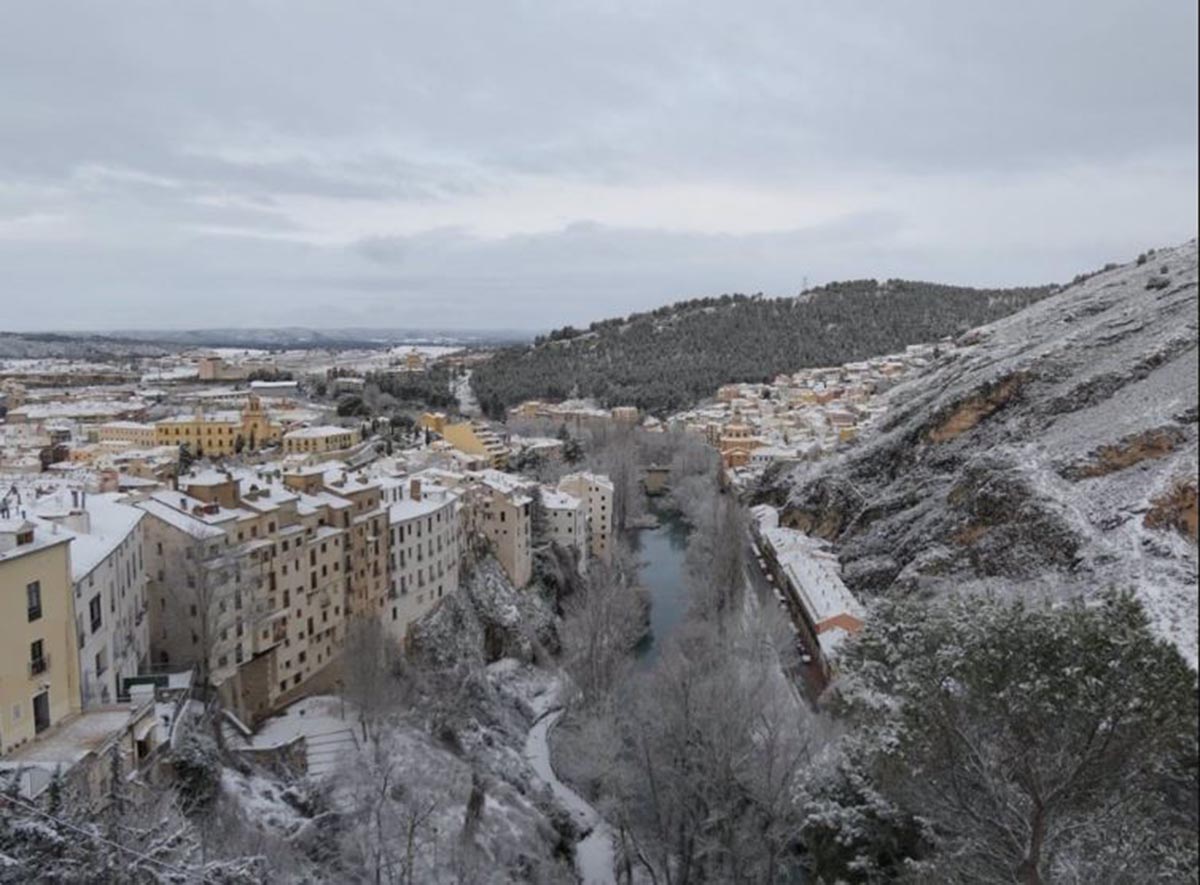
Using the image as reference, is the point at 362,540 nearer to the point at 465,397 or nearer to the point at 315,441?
the point at 315,441

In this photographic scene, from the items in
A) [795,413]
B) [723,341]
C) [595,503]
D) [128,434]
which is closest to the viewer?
[595,503]

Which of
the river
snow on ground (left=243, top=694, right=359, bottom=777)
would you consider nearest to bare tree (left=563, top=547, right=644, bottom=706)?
the river

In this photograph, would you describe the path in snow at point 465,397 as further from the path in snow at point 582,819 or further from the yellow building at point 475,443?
the path in snow at point 582,819

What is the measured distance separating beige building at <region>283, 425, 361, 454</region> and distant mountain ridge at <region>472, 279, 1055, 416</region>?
91.5 ft

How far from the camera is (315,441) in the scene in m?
42.9

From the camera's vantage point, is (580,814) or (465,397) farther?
(465,397)

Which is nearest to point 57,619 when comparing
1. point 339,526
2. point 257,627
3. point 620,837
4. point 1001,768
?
point 257,627

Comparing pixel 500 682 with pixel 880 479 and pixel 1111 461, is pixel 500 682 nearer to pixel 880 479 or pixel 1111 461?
pixel 880 479

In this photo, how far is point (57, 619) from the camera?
41.7 feet

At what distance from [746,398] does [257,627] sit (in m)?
56.9

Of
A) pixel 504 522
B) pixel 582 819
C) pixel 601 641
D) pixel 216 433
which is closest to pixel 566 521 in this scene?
pixel 504 522

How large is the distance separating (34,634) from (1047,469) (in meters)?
14.9

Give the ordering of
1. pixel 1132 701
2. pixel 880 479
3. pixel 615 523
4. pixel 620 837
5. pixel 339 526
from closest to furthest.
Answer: pixel 1132 701 < pixel 620 837 < pixel 339 526 < pixel 880 479 < pixel 615 523

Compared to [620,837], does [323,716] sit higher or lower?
higher
